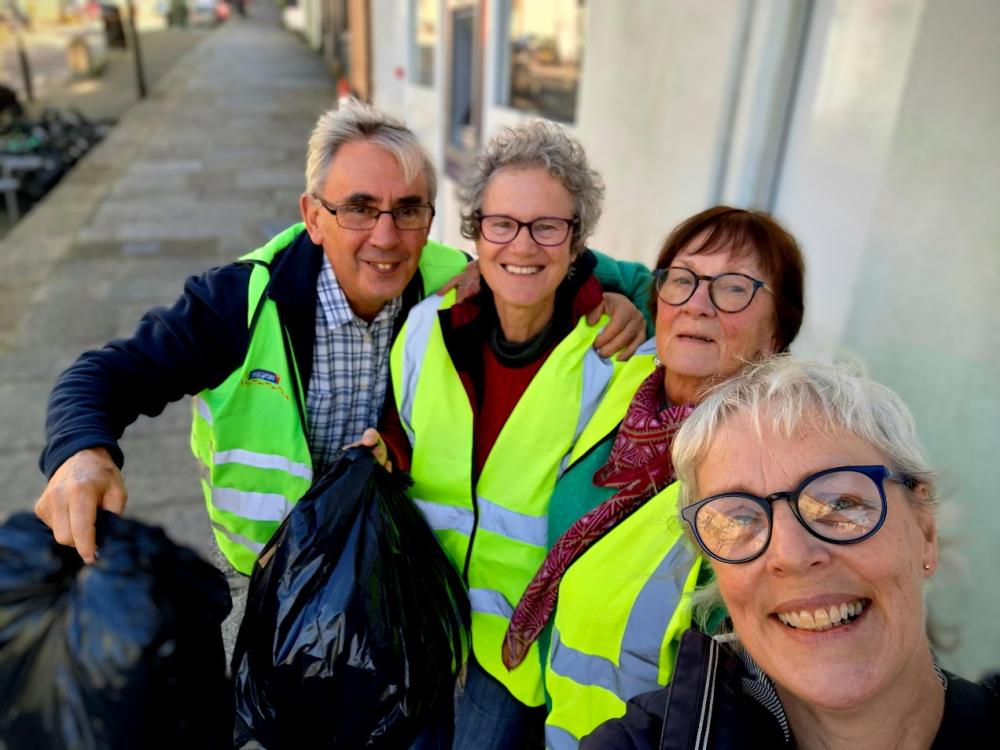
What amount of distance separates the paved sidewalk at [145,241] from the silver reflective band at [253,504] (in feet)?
3.60

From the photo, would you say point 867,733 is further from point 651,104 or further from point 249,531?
point 651,104

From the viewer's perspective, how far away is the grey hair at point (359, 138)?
1.82m

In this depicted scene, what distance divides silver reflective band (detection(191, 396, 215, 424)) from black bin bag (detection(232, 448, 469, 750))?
46cm

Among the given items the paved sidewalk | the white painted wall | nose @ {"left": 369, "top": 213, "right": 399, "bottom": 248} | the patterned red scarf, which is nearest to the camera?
the patterned red scarf

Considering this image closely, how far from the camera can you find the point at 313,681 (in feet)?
4.17

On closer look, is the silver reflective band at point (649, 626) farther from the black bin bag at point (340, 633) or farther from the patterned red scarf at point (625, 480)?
the black bin bag at point (340, 633)

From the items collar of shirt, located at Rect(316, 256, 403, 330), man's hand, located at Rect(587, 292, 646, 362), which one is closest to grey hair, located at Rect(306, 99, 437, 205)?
collar of shirt, located at Rect(316, 256, 403, 330)

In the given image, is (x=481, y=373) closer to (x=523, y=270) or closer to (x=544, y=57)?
(x=523, y=270)

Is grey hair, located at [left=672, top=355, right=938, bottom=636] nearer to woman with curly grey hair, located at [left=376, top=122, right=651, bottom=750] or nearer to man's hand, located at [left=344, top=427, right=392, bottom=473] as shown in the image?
woman with curly grey hair, located at [left=376, top=122, right=651, bottom=750]

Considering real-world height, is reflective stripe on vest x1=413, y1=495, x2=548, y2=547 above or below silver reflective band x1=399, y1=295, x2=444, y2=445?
below

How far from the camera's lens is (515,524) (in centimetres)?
161

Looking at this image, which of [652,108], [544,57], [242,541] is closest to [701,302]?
[242,541]

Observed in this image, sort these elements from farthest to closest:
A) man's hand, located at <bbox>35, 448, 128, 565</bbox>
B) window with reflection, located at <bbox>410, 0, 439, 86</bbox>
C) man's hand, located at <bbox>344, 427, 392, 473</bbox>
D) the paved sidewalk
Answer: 1. window with reflection, located at <bbox>410, 0, 439, 86</bbox>
2. the paved sidewalk
3. man's hand, located at <bbox>344, 427, 392, 473</bbox>
4. man's hand, located at <bbox>35, 448, 128, 565</bbox>

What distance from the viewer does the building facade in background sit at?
2.07 metres
